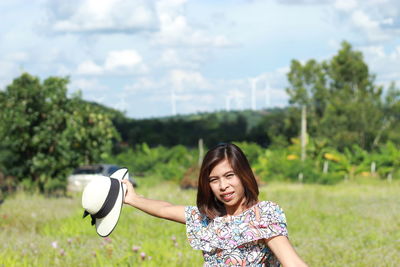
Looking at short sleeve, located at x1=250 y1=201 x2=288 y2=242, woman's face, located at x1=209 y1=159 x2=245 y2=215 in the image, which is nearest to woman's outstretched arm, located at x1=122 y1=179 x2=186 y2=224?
woman's face, located at x1=209 y1=159 x2=245 y2=215

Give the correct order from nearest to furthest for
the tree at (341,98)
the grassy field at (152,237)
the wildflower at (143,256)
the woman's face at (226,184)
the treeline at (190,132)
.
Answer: the woman's face at (226,184)
the wildflower at (143,256)
the grassy field at (152,237)
the tree at (341,98)
the treeline at (190,132)

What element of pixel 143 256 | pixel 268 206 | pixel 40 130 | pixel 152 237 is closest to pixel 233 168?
pixel 268 206

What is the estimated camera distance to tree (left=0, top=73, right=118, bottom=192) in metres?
18.5

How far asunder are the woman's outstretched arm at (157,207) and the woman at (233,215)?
16 centimetres

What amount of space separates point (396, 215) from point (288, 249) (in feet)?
35.0

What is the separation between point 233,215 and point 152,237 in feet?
21.6

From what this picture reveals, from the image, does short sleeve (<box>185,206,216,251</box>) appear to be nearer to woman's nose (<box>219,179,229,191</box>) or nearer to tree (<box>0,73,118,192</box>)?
woman's nose (<box>219,179,229,191</box>)

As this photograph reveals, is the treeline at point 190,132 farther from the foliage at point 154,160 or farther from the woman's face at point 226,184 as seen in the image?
the woman's face at point 226,184

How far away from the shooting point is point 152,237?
384 inches

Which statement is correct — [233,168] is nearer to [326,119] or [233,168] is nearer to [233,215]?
[233,215]

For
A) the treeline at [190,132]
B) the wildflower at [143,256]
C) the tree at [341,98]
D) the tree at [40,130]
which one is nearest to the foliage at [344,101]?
the tree at [341,98]

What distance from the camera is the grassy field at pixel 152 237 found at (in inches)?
285

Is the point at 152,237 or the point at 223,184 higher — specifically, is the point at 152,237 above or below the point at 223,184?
below

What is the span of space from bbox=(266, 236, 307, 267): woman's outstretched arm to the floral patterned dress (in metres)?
0.03
